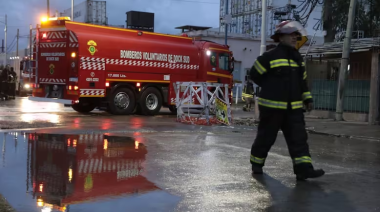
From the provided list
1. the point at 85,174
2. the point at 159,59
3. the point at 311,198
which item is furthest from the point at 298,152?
the point at 159,59

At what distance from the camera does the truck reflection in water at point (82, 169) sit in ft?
15.5

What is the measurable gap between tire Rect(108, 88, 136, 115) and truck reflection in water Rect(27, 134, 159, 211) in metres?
6.79

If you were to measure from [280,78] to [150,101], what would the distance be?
1186 centimetres

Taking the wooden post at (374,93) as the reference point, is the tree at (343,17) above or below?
above

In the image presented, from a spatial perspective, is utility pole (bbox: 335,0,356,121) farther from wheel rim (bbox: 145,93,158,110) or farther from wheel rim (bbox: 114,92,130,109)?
wheel rim (bbox: 114,92,130,109)

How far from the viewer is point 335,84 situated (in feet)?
52.4

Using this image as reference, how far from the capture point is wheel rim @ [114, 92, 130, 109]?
629 inches

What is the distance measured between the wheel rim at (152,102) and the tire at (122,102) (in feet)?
2.06

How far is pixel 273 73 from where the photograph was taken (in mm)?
5543

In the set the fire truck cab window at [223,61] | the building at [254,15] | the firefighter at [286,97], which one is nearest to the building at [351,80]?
the fire truck cab window at [223,61]

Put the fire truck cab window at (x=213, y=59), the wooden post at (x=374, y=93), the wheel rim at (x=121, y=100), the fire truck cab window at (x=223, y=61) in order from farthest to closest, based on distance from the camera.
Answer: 1. the fire truck cab window at (x=223, y=61)
2. the fire truck cab window at (x=213, y=59)
3. the wheel rim at (x=121, y=100)
4. the wooden post at (x=374, y=93)

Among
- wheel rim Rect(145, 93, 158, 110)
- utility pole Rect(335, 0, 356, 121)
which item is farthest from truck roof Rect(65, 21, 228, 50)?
utility pole Rect(335, 0, 356, 121)

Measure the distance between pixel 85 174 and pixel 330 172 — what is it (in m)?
3.34

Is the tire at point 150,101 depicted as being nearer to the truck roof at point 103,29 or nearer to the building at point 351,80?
the truck roof at point 103,29
